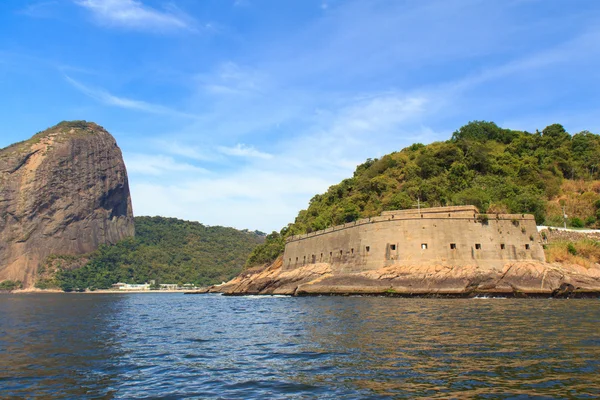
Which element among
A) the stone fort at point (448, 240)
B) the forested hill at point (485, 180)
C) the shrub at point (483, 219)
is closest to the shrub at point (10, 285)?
the forested hill at point (485, 180)

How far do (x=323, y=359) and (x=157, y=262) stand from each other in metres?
144

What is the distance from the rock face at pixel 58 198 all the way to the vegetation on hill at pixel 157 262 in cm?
627

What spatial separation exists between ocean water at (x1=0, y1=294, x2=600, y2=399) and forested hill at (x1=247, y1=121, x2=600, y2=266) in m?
30.8

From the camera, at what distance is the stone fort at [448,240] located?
39344mm

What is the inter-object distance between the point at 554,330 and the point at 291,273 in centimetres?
3704

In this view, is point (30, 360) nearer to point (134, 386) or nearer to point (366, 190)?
point (134, 386)

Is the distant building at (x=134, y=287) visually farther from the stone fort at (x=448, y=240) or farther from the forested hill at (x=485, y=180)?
the stone fort at (x=448, y=240)

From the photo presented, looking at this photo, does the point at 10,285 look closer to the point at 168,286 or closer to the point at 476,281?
the point at 168,286

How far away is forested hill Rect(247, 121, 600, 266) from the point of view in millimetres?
50375

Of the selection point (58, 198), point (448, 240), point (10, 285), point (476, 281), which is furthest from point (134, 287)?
point (476, 281)

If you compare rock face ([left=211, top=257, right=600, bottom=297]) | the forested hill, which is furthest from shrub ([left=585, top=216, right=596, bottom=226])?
rock face ([left=211, top=257, right=600, bottom=297])

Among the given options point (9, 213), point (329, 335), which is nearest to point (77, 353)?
point (329, 335)

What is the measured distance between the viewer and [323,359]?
1330 cm

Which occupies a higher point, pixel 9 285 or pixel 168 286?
pixel 9 285
